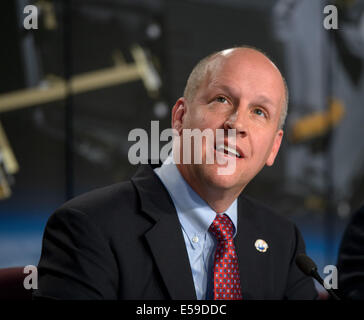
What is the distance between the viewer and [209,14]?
3.35 metres

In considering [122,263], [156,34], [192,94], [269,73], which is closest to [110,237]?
[122,263]

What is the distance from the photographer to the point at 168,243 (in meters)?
1.04

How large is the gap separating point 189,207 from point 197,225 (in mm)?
47

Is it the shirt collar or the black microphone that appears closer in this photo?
the black microphone

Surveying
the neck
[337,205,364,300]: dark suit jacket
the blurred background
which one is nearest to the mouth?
the neck

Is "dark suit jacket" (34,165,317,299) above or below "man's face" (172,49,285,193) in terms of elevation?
below

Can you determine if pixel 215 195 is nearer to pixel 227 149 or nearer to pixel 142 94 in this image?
pixel 227 149

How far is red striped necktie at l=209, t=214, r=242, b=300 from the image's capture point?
1032 mm
